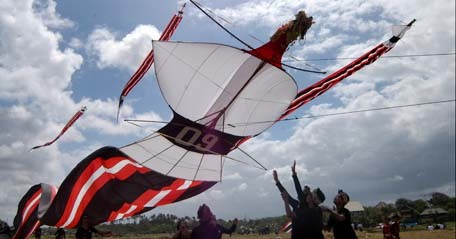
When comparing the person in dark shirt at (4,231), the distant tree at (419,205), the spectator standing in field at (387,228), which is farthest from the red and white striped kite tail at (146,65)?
the distant tree at (419,205)

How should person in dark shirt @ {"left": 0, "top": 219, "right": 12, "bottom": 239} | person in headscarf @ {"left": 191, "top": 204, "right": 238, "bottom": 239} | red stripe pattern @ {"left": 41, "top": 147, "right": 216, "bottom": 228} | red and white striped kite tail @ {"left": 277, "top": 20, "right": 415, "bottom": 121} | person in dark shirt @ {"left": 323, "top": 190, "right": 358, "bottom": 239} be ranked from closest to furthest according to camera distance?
person in headscarf @ {"left": 191, "top": 204, "right": 238, "bottom": 239}, person in dark shirt @ {"left": 323, "top": 190, "right": 358, "bottom": 239}, person in dark shirt @ {"left": 0, "top": 219, "right": 12, "bottom": 239}, red stripe pattern @ {"left": 41, "top": 147, "right": 216, "bottom": 228}, red and white striped kite tail @ {"left": 277, "top": 20, "right": 415, "bottom": 121}

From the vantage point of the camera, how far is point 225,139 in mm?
12273

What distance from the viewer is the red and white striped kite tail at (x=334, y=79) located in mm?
13234

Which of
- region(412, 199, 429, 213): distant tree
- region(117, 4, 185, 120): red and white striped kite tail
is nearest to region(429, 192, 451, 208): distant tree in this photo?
region(412, 199, 429, 213): distant tree

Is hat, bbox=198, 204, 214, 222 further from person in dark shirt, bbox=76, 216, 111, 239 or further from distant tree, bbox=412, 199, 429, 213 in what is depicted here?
distant tree, bbox=412, 199, 429, 213

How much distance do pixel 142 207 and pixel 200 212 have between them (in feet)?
22.6

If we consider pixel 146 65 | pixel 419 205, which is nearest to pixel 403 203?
pixel 419 205

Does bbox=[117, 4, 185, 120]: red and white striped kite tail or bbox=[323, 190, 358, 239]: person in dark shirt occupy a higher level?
bbox=[117, 4, 185, 120]: red and white striped kite tail

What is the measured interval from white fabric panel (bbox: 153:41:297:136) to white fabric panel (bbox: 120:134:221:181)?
1089 mm

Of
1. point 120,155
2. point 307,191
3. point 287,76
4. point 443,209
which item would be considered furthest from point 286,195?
point 443,209

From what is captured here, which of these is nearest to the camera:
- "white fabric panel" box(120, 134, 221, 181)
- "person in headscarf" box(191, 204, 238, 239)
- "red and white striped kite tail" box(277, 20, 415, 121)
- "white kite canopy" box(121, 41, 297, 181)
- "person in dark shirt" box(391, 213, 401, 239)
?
"person in headscarf" box(191, 204, 238, 239)

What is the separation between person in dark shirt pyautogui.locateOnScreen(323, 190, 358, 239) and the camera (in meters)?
5.92

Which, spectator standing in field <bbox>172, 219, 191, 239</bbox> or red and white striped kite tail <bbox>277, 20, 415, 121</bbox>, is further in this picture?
red and white striped kite tail <bbox>277, 20, 415, 121</bbox>

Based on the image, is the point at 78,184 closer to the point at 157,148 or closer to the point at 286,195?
the point at 157,148
